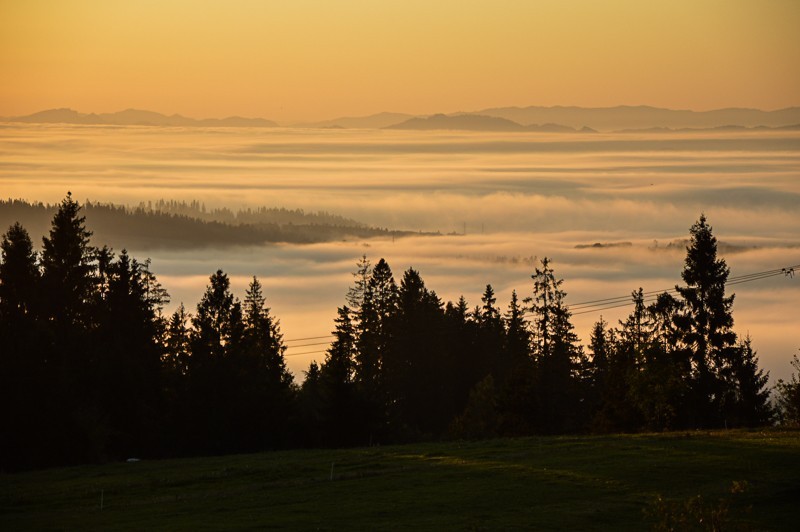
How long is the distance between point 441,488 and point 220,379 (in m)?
40.7

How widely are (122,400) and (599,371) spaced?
52.3 meters

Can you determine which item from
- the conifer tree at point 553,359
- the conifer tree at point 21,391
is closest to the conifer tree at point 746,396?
the conifer tree at point 553,359

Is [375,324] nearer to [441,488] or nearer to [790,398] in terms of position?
[790,398]

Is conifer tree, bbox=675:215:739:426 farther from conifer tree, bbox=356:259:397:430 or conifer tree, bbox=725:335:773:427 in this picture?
conifer tree, bbox=356:259:397:430

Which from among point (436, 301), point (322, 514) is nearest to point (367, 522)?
point (322, 514)

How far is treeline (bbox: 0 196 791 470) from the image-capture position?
8150cm

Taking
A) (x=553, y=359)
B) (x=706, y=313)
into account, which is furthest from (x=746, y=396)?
(x=553, y=359)

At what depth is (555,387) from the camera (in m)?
105

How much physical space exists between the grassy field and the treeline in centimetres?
1219

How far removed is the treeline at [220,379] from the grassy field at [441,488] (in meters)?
12.2

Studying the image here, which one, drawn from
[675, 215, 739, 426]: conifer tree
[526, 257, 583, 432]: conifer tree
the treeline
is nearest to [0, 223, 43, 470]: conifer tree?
the treeline

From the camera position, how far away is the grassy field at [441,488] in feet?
162

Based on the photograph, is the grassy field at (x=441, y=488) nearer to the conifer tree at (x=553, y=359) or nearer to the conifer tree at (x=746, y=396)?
the conifer tree at (x=746, y=396)

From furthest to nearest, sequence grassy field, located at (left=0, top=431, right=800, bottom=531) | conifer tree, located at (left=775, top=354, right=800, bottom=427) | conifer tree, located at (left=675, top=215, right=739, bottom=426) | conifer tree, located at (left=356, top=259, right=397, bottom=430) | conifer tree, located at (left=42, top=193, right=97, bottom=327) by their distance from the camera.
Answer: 1. conifer tree, located at (left=356, top=259, right=397, bottom=430)
2. conifer tree, located at (left=675, top=215, right=739, bottom=426)
3. conifer tree, located at (left=42, top=193, right=97, bottom=327)
4. conifer tree, located at (left=775, top=354, right=800, bottom=427)
5. grassy field, located at (left=0, top=431, right=800, bottom=531)
